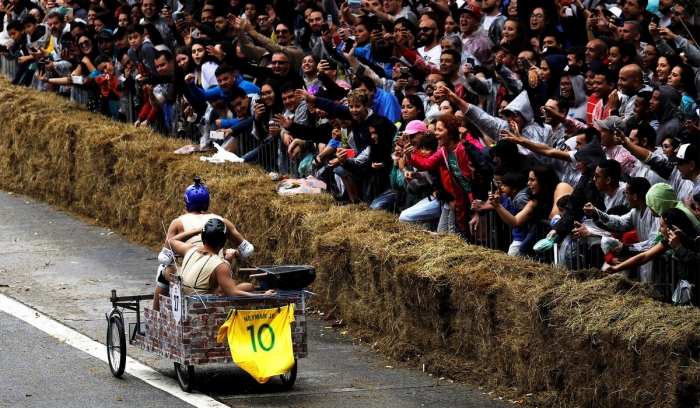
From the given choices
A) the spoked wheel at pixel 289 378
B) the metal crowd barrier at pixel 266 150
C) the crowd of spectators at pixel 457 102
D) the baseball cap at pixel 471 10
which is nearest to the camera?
the spoked wheel at pixel 289 378

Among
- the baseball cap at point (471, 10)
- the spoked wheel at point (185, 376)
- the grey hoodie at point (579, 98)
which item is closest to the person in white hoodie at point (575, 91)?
the grey hoodie at point (579, 98)

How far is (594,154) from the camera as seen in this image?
12859 millimetres

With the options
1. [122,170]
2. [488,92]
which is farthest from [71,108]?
[488,92]

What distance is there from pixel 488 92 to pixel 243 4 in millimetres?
6437

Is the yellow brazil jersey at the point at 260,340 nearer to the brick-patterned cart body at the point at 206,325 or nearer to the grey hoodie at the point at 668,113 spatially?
the brick-patterned cart body at the point at 206,325

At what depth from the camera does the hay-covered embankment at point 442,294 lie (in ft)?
34.2

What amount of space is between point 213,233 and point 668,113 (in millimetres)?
4535

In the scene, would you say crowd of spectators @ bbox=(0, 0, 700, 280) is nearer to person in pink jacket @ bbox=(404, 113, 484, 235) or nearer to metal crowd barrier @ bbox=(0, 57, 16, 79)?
person in pink jacket @ bbox=(404, 113, 484, 235)

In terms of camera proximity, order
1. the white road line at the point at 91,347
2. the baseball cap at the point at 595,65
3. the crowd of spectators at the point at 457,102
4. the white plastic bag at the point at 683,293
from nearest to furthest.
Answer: the white plastic bag at the point at 683,293 < the white road line at the point at 91,347 < the crowd of spectators at the point at 457,102 < the baseball cap at the point at 595,65

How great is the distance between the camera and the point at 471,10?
17.2m

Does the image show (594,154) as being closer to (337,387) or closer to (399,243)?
(399,243)

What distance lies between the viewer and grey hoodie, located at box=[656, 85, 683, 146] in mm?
13211

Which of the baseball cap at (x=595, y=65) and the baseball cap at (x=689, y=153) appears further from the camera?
the baseball cap at (x=595, y=65)

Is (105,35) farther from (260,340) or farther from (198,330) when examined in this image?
(260,340)
